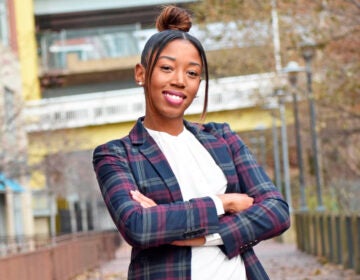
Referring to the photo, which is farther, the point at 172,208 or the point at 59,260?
the point at 59,260

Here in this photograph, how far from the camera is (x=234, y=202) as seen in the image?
4117mm

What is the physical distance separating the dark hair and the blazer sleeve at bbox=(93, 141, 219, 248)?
34 centimetres

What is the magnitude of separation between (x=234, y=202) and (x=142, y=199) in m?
0.34

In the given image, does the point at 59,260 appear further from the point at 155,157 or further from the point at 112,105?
the point at 112,105

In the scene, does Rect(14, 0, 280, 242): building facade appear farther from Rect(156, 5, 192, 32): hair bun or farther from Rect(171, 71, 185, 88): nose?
Rect(171, 71, 185, 88): nose

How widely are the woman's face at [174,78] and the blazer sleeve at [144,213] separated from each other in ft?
0.76

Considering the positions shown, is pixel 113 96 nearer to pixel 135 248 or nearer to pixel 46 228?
pixel 46 228

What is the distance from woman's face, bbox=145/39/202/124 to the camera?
4137 mm

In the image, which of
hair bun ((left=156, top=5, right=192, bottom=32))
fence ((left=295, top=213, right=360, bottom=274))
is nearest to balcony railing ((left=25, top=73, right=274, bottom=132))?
fence ((left=295, top=213, right=360, bottom=274))

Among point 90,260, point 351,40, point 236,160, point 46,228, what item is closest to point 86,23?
point 46,228

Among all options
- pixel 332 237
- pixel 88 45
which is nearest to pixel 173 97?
pixel 332 237

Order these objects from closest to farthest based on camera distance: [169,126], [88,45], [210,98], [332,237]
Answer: [169,126]
[332,237]
[210,98]
[88,45]

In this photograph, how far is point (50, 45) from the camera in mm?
54625

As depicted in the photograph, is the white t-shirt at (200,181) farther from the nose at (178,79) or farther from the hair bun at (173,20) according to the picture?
the hair bun at (173,20)
